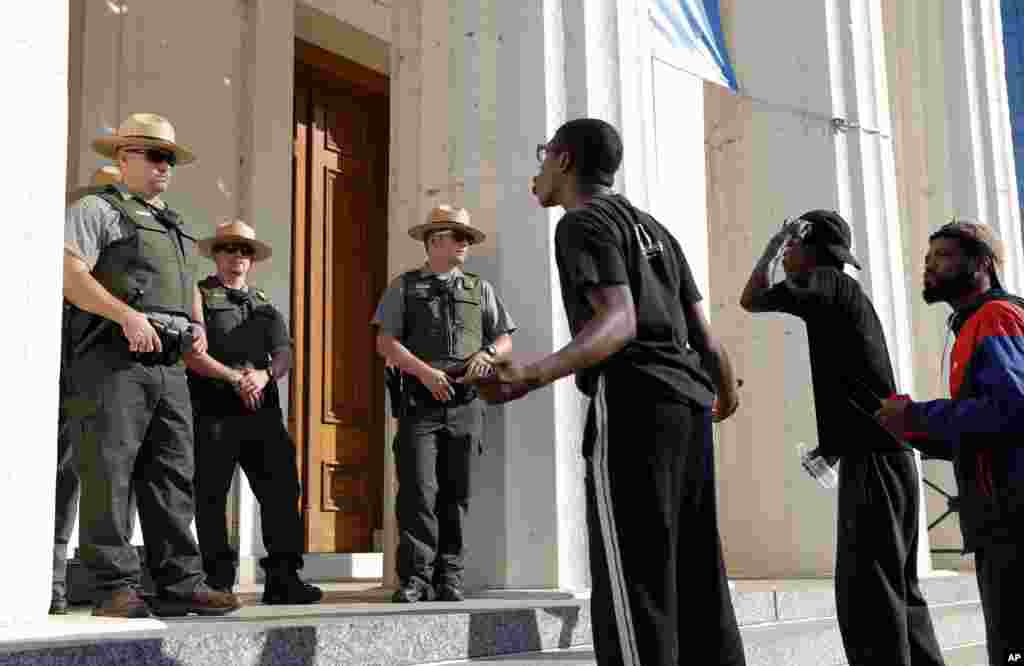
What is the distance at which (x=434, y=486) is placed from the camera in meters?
5.91

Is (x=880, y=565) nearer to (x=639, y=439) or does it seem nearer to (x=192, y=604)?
(x=639, y=439)

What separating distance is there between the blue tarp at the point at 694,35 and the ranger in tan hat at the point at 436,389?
180cm

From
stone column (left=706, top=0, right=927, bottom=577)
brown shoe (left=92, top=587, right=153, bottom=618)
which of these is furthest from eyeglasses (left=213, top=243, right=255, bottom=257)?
stone column (left=706, top=0, right=927, bottom=577)

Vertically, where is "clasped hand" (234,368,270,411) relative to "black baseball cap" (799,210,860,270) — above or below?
below

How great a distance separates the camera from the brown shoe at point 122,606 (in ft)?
14.6

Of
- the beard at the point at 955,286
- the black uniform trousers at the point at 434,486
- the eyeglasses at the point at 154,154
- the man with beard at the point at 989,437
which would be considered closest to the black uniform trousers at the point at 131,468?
the eyeglasses at the point at 154,154

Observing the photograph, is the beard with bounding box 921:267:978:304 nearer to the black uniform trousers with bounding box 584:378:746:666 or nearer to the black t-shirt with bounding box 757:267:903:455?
the black t-shirt with bounding box 757:267:903:455

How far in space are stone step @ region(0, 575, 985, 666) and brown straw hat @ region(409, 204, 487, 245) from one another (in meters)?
1.78

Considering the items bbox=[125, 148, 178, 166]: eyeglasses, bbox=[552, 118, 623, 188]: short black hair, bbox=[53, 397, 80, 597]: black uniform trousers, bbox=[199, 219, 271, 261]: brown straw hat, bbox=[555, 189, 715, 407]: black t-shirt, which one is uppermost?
bbox=[125, 148, 178, 166]: eyeglasses

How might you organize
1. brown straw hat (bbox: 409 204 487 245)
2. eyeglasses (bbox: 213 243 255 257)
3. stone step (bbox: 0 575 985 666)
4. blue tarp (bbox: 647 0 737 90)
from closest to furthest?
stone step (bbox: 0 575 985 666) < brown straw hat (bbox: 409 204 487 245) < eyeglasses (bbox: 213 243 255 257) < blue tarp (bbox: 647 0 737 90)

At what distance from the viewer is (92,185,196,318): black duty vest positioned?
487 centimetres

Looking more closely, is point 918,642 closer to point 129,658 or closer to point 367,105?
point 129,658

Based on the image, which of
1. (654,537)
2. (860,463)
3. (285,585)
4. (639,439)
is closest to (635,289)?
(639,439)

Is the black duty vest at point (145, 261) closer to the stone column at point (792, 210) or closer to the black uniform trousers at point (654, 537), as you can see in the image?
the black uniform trousers at point (654, 537)
